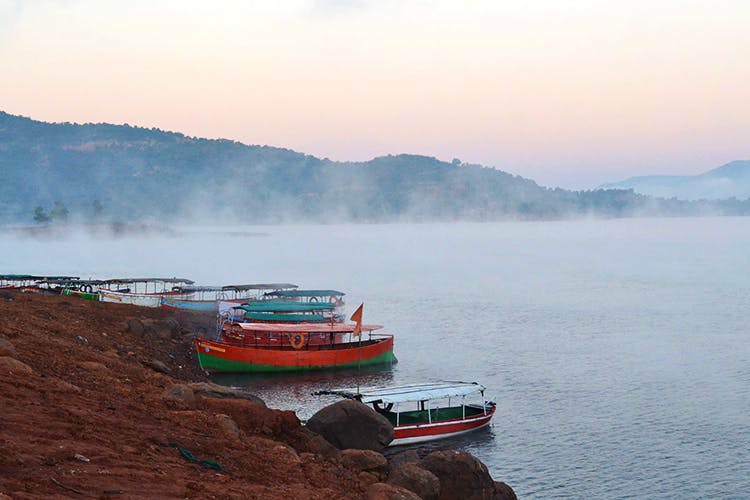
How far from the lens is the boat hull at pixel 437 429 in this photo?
35.8 metres

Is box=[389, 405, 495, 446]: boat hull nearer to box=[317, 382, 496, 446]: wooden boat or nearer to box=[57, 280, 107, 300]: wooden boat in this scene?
box=[317, 382, 496, 446]: wooden boat

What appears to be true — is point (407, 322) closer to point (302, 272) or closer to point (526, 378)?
point (526, 378)

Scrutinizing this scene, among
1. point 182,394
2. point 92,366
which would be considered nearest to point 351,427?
point 182,394

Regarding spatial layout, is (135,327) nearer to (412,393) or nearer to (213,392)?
(412,393)

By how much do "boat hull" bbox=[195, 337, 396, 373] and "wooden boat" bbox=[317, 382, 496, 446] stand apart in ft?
41.9

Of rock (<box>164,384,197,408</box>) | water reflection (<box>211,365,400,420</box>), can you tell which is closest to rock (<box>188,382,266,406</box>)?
rock (<box>164,384,197,408</box>)

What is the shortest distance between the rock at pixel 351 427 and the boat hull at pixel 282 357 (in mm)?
23451

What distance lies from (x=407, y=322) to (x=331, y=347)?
24878 mm

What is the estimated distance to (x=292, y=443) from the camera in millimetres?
22953

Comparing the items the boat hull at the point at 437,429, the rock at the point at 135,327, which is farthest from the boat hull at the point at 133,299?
the boat hull at the point at 437,429

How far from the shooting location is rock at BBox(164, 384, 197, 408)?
23266mm

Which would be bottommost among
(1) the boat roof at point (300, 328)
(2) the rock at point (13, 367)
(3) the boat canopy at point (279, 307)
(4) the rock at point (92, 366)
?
(1) the boat roof at point (300, 328)

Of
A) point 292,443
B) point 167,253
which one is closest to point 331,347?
point 292,443

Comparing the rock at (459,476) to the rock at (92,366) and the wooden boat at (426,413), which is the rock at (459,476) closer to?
the rock at (92,366)
